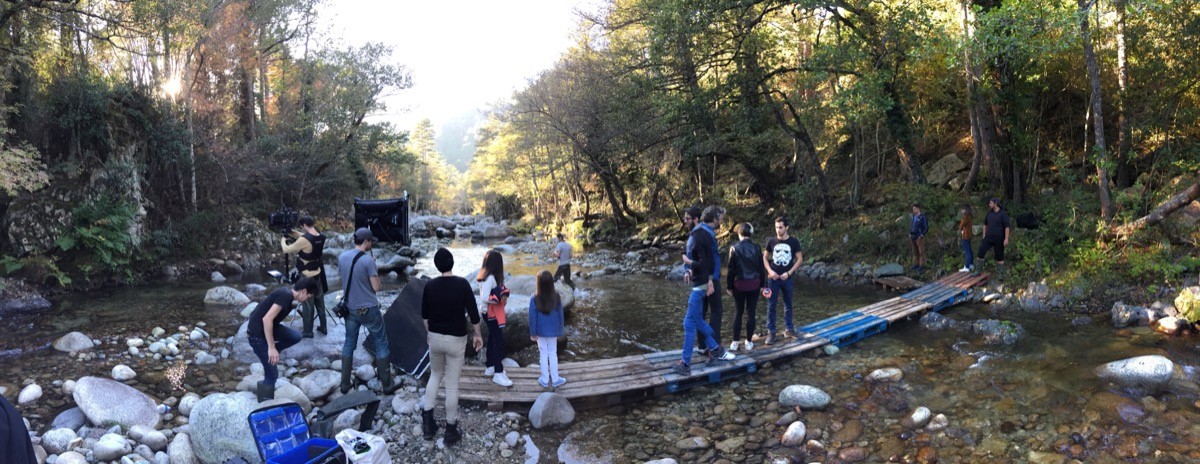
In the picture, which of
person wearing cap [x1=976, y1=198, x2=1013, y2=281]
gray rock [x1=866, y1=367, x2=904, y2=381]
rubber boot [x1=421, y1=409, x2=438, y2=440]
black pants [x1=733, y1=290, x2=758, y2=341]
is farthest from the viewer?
person wearing cap [x1=976, y1=198, x2=1013, y2=281]

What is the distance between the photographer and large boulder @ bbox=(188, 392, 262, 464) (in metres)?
4.72

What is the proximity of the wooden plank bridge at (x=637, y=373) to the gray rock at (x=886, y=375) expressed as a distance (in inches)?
37.5

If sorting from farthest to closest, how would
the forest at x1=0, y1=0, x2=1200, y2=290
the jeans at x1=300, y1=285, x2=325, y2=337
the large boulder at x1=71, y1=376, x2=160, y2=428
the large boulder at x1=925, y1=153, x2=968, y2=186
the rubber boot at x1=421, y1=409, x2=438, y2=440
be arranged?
1. the large boulder at x1=925, y1=153, x2=968, y2=186
2. the forest at x1=0, y1=0, x2=1200, y2=290
3. the jeans at x1=300, y1=285, x2=325, y2=337
4. the large boulder at x1=71, y1=376, x2=160, y2=428
5. the rubber boot at x1=421, y1=409, x2=438, y2=440

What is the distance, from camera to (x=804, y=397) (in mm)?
5941

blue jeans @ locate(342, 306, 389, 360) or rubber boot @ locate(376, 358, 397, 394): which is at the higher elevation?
blue jeans @ locate(342, 306, 389, 360)

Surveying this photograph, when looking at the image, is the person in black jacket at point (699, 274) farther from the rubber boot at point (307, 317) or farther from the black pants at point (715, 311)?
the rubber boot at point (307, 317)

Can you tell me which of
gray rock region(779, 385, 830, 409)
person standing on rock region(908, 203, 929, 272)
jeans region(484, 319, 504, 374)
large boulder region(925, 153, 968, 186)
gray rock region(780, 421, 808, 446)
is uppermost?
large boulder region(925, 153, 968, 186)

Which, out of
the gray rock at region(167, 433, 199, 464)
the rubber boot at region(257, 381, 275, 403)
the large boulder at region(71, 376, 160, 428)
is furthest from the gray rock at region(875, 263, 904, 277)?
the large boulder at region(71, 376, 160, 428)

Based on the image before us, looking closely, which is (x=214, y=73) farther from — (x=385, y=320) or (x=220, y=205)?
(x=385, y=320)

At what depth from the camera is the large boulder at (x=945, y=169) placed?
52.7 feet

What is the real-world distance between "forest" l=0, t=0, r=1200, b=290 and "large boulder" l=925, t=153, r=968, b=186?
0.23 feet

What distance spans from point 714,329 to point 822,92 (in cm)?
1486

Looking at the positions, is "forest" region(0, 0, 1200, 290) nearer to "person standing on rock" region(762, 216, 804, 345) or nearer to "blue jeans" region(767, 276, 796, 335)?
"person standing on rock" region(762, 216, 804, 345)

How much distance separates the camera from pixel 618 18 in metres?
19.8
